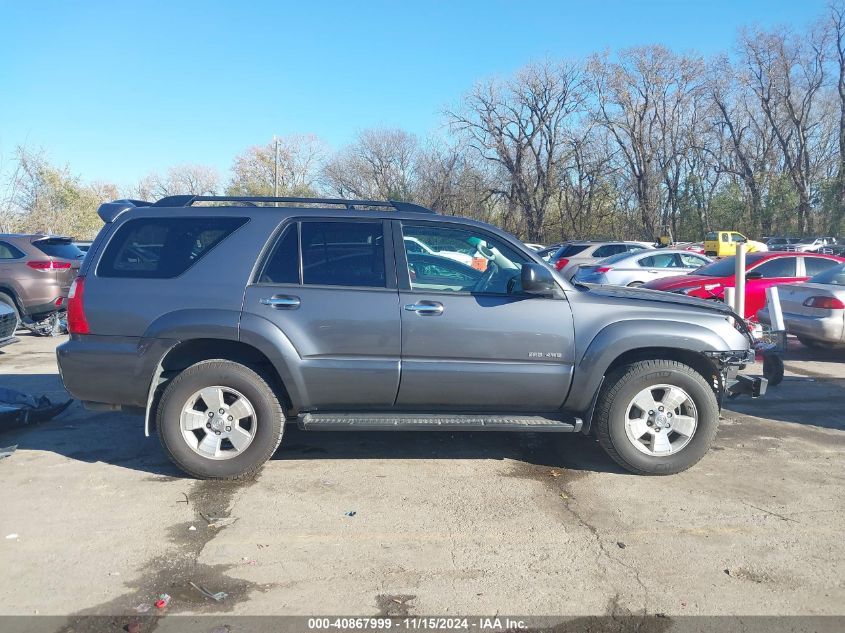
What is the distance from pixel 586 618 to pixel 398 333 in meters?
2.22

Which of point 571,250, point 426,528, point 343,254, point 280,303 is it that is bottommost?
point 426,528

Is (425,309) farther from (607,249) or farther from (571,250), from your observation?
(607,249)

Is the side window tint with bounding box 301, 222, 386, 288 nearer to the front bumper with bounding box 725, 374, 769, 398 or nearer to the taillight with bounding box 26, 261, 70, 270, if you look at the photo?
the front bumper with bounding box 725, 374, 769, 398

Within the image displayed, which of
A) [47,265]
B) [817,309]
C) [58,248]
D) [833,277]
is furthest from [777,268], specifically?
[58,248]

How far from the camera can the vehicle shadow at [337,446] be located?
524 centimetres

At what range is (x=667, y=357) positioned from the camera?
16.4ft

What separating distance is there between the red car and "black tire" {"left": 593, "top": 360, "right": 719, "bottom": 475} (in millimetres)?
5977

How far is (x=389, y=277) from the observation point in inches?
189

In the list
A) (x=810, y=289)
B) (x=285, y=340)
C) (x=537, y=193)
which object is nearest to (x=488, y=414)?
(x=285, y=340)

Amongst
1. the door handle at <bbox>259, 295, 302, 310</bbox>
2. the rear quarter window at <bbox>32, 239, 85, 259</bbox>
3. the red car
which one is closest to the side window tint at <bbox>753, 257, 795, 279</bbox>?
the red car

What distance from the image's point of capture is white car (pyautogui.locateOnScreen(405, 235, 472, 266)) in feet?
16.2

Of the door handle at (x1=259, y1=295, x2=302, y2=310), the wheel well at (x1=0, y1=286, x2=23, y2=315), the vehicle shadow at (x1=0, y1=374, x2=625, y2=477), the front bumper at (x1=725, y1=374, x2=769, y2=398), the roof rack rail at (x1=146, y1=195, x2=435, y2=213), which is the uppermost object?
the roof rack rail at (x1=146, y1=195, x2=435, y2=213)

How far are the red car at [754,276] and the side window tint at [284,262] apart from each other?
7.47 meters

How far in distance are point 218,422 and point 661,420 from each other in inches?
125
